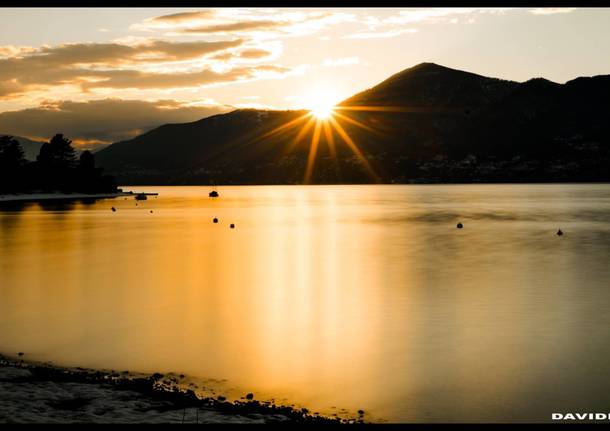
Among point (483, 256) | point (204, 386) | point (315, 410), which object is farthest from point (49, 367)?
point (483, 256)

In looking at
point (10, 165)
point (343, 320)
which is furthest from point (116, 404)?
point (10, 165)

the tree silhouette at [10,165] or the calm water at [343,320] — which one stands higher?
the tree silhouette at [10,165]

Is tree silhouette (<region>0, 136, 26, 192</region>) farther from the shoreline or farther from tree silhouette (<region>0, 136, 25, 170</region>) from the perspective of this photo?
the shoreline

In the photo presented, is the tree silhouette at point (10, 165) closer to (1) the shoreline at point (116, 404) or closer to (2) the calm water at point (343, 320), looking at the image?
(2) the calm water at point (343, 320)

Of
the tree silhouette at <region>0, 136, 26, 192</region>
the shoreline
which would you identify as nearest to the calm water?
the shoreline

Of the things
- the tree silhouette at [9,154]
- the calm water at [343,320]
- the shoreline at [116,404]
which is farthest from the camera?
the tree silhouette at [9,154]

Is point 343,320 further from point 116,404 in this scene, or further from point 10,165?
point 10,165

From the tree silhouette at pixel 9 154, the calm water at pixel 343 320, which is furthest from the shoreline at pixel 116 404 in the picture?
the tree silhouette at pixel 9 154
